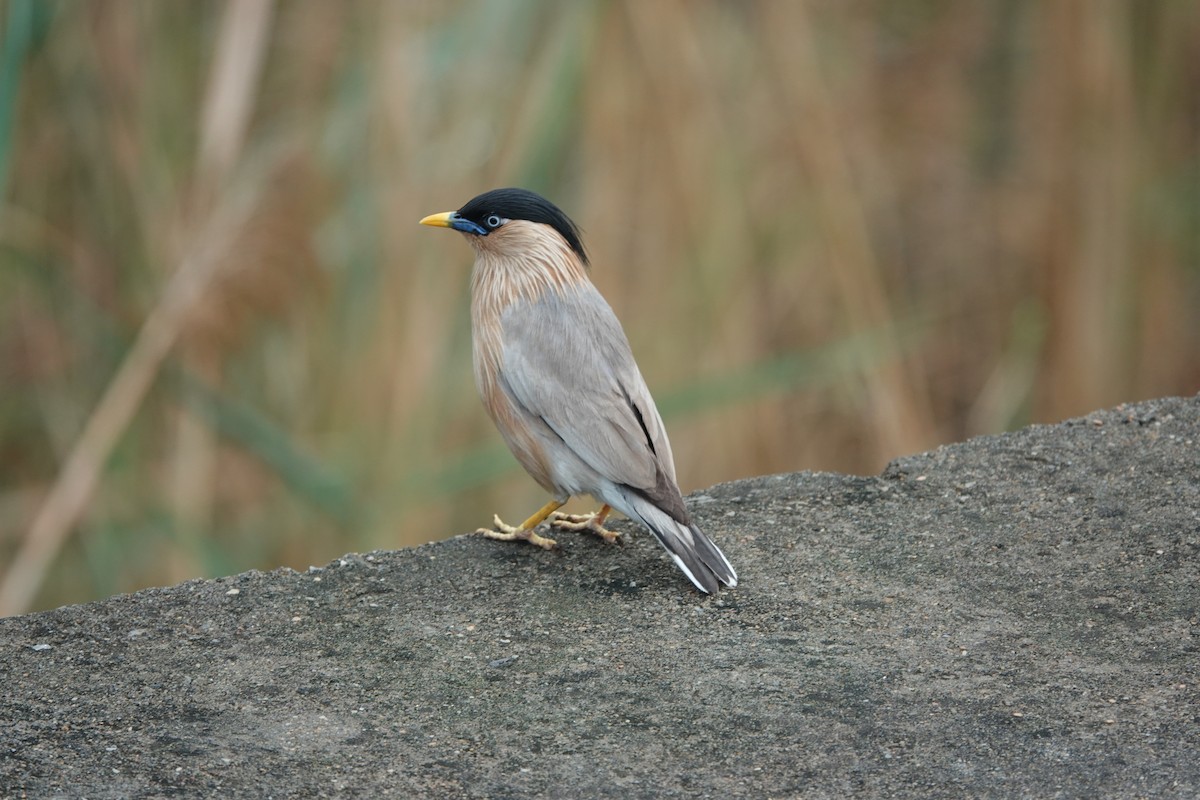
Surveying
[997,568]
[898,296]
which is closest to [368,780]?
[997,568]

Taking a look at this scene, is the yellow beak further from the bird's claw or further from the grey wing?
the bird's claw

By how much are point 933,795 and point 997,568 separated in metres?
0.90

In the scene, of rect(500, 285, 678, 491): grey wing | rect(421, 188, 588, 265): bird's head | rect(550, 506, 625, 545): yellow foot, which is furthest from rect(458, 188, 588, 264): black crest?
rect(550, 506, 625, 545): yellow foot

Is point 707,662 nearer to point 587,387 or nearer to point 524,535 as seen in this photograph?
point 524,535

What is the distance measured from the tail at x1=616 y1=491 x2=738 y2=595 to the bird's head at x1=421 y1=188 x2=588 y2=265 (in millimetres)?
879

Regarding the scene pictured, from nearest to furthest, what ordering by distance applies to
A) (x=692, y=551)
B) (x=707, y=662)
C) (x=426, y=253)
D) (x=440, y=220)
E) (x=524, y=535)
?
(x=707, y=662) < (x=692, y=551) < (x=524, y=535) < (x=440, y=220) < (x=426, y=253)

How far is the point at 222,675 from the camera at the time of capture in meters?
2.80

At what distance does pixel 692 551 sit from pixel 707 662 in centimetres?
35

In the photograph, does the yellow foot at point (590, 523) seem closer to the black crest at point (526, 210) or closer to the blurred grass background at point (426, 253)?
the black crest at point (526, 210)

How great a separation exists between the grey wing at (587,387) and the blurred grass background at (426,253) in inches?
44.9

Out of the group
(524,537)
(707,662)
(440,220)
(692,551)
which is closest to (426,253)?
(440,220)

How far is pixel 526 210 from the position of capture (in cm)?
391

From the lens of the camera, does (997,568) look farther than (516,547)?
No

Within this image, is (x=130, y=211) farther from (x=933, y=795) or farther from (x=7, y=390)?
(x=933, y=795)
